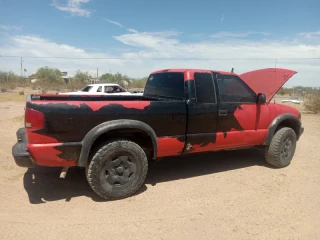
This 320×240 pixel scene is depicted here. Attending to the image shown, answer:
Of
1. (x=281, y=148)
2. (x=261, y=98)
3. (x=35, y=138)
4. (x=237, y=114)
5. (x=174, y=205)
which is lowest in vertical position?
(x=174, y=205)

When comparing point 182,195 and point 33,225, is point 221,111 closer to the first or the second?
point 182,195

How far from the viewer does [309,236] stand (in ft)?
9.55

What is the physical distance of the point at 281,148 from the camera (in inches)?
205

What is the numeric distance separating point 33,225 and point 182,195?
6.50ft

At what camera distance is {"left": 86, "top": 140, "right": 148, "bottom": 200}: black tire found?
11.5 feet

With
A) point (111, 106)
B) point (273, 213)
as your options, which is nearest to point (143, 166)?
point (111, 106)

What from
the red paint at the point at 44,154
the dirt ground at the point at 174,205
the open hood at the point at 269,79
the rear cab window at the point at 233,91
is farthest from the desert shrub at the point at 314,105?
the red paint at the point at 44,154

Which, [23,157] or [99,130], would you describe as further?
[99,130]

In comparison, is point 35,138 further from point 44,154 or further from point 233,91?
point 233,91

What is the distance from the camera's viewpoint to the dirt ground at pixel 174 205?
2.92m

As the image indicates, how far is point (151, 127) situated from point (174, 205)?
1130mm

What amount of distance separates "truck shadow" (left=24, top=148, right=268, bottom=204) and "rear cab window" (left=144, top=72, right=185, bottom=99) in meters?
1.43

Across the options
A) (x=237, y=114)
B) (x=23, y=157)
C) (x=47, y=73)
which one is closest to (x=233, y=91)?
(x=237, y=114)

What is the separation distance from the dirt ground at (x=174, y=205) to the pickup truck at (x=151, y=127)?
39 cm
